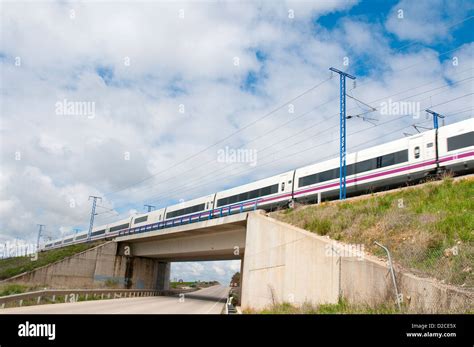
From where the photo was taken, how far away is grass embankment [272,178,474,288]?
9883 millimetres

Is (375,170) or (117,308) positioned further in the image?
(375,170)

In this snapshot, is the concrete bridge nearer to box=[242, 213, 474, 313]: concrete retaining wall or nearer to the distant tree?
box=[242, 213, 474, 313]: concrete retaining wall

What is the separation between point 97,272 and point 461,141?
36786 mm

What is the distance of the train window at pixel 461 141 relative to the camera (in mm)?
17902

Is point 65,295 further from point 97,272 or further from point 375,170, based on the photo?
point 375,170

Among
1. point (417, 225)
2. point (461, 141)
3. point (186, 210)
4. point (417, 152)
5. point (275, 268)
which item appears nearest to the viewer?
point (417, 225)

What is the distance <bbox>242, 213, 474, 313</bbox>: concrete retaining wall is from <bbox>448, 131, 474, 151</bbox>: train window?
8987 mm

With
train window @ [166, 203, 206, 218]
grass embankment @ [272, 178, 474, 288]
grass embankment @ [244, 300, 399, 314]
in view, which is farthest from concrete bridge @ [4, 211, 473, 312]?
train window @ [166, 203, 206, 218]

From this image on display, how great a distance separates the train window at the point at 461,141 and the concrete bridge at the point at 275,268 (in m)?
8.97

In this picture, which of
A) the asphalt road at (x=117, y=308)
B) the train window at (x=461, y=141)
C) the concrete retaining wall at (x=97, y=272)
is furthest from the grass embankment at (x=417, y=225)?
the concrete retaining wall at (x=97, y=272)

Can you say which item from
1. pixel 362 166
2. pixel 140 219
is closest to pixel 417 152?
pixel 362 166

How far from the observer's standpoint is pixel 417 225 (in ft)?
40.1
